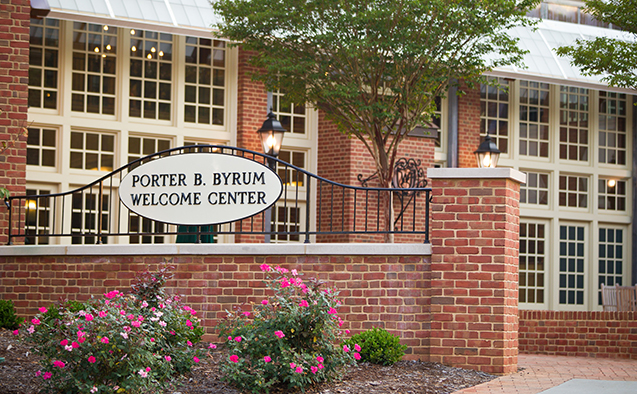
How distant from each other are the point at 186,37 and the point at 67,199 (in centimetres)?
378

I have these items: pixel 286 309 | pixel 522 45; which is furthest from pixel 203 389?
pixel 522 45

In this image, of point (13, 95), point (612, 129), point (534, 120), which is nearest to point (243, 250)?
point (13, 95)

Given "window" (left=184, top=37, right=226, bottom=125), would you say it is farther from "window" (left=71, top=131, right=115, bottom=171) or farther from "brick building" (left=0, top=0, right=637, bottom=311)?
"window" (left=71, top=131, right=115, bottom=171)

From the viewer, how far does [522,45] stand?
1662 cm

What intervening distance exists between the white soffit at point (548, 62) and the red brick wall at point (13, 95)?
935 centimetres

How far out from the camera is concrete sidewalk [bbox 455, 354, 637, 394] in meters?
6.65

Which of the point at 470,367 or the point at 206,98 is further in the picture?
the point at 206,98

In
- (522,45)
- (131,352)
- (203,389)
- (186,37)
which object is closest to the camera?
(131,352)

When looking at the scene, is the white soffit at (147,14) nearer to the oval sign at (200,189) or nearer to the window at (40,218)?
the window at (40,218)

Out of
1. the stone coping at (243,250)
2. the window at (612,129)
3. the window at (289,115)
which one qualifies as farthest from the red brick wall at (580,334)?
the window at (612,129)

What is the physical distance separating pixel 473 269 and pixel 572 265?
34.7ft

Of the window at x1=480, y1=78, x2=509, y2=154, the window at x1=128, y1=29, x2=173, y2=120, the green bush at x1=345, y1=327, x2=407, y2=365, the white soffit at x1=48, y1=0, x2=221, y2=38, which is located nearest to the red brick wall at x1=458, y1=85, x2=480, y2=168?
the window at x1=480, y1=78, x2=509, y2=154

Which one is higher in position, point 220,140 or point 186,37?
point 186,37

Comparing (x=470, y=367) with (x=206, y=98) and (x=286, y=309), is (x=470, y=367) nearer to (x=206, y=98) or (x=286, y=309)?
(x=286, y=309)
